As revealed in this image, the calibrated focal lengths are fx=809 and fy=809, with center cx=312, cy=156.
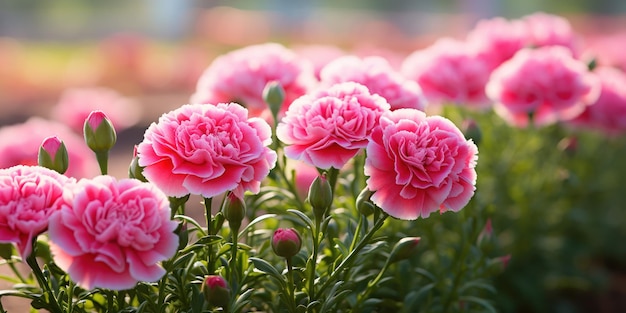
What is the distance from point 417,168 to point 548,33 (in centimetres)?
149

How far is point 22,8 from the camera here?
2391 centimetres

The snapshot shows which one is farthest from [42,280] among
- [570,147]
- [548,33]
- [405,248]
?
[548,33]

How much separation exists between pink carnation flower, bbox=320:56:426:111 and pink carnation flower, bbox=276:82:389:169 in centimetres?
26

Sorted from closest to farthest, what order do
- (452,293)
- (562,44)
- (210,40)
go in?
(452,293) < (562,44) < (210,40)

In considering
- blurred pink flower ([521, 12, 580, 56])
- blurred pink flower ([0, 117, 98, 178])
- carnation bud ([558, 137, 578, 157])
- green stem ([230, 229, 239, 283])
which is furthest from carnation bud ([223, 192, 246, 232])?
blurred pink flower ([521, 12, 580, 56])

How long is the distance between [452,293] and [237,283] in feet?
1.99

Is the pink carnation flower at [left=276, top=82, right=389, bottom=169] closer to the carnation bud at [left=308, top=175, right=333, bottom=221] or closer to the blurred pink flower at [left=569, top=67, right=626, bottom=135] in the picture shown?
the carnation bud at [left=308, top=175, right=333, bottom=221]

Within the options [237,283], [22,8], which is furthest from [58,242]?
[22,8]

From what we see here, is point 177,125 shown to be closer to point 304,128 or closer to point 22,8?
point 304,128

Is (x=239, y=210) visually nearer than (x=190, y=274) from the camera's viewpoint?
Yes

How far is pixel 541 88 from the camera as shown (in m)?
2.04

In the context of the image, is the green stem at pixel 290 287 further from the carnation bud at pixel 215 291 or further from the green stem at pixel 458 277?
the green stem at pixel 458 277

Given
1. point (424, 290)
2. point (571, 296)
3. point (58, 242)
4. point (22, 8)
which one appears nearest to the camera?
point (58, 242)

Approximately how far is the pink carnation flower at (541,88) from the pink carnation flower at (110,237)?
1.26 metres
